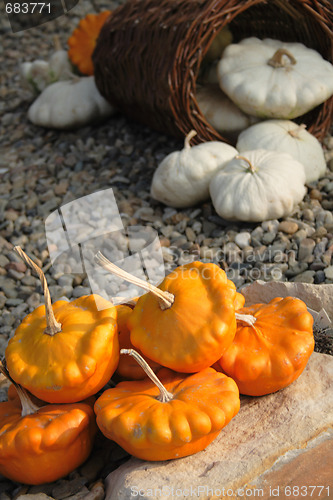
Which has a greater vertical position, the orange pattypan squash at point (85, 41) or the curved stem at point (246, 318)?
the orange pattypan squash at point (85, 41)

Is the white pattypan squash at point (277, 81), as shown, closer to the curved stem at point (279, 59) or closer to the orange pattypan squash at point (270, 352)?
the curved stem at point (279, 59)

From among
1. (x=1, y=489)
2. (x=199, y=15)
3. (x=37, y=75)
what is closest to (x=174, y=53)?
(x=199, y=15)

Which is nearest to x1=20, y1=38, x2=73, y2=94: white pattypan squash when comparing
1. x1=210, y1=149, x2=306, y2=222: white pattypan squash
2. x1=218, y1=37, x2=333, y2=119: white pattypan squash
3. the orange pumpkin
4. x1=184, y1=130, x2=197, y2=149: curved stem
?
x1=218, y1=37, x2=333, y2=119: white pattypan squash

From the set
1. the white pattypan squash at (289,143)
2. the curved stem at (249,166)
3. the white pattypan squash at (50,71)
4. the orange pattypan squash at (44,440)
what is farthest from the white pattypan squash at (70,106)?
the orange pattypan squash at (44,440)

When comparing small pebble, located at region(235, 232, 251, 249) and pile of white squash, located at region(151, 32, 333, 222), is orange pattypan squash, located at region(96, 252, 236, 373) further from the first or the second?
pile of white squash, located at region(151, 32, 333, 222)

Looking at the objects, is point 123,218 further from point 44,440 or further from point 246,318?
point 44,440

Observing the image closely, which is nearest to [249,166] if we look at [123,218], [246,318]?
[123,218]
